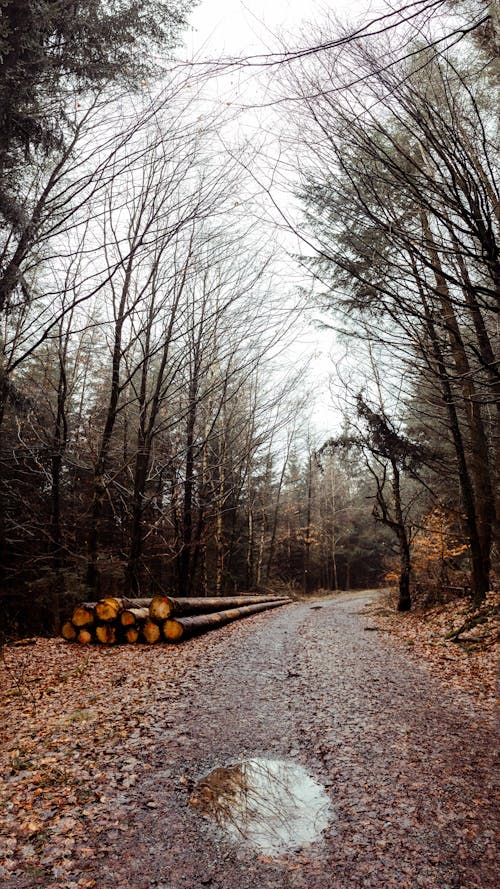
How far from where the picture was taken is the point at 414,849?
104 inches

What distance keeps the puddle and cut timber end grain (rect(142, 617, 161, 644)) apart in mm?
5439

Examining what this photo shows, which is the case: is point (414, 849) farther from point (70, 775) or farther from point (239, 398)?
point (239, 398)

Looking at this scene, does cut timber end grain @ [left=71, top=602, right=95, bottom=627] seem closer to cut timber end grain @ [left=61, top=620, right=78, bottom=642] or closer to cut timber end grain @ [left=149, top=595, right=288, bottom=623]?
cut timber end grain @ [left=61, top=620, right=78, bottom=642]

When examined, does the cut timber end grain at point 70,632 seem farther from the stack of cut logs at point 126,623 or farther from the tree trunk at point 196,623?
the tree trunk at point 196,623

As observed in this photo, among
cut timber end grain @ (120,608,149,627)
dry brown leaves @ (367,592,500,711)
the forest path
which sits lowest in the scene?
the forest path

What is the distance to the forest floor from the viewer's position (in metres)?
2.48

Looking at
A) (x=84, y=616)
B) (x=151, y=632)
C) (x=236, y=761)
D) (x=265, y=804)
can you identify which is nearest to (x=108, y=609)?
(x=84, y=616)

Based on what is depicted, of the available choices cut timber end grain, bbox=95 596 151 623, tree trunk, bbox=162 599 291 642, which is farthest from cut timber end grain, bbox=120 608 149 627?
tree trunk, bbox=162 599 291 642

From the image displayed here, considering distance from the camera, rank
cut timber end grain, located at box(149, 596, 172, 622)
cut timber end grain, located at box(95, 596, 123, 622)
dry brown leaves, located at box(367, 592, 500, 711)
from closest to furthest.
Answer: dry brown leaves, located at box(367, 592, 500, 711) → cut timber end grain, located at box(95, 596, 123, 622) → cut timber end grain, located at box(149, 596, 172, 622)

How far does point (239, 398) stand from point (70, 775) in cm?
1278

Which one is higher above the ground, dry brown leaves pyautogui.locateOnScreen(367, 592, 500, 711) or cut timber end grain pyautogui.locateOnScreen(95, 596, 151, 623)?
cut timber end grain pyautogui.locateOnScreen(95, 596, 151, 623)

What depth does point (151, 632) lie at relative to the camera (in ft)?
28.7

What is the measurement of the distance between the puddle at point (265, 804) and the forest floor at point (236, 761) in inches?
2.1

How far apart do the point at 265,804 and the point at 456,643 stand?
6.13 meters
